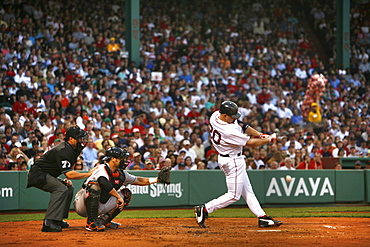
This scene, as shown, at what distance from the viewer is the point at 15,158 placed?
14477 mm

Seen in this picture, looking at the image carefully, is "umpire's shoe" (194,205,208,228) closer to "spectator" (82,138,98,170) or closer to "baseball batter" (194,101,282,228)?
"baseball batter" (194,101,282,228)

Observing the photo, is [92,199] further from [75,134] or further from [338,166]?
[338,166]

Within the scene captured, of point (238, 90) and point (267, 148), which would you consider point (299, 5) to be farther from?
point (267, 148)

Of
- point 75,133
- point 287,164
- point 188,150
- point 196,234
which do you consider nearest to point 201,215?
point 196,234

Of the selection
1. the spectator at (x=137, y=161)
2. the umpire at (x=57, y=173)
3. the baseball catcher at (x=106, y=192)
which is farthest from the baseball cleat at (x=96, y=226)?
the spectator at (x=137, y=161)

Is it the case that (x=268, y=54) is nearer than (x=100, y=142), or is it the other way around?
(x=100, y=142)

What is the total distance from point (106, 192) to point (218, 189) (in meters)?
6.51

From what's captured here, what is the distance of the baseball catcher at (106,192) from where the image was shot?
8633 mm

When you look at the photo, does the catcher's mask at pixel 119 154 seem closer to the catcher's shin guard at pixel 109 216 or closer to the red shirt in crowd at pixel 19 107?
the catcher's shin guard at pixel 109 216

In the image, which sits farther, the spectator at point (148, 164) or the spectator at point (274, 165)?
the spectator at point (274, 165)

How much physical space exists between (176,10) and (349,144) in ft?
36.6

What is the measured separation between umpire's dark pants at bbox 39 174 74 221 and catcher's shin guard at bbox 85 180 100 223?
43cm

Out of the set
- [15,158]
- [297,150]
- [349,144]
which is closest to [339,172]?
[297,150]

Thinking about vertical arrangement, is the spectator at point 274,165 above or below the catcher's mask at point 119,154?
below
